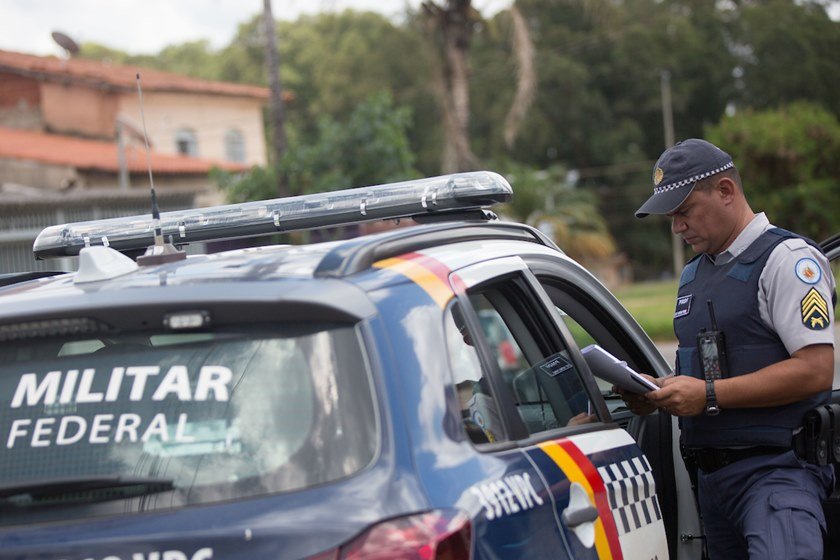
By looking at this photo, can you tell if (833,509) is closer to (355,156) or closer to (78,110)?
(355,156)

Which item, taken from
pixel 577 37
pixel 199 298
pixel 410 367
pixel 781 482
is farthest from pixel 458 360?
pixel 577 37

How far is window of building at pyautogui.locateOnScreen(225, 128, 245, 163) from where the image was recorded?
4694 cm

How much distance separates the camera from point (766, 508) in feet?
11.1

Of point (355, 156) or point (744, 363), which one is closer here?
point (744, 363)

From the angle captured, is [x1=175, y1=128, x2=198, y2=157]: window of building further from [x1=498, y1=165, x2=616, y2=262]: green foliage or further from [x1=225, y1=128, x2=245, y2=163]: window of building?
[x1=498, y1=165, x2=616, y2=262]: green foliage

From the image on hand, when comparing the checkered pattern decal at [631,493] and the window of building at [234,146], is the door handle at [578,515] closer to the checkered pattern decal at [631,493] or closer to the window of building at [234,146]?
the checkered pattern decal at [631,493]

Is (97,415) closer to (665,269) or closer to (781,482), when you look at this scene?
(781,482)

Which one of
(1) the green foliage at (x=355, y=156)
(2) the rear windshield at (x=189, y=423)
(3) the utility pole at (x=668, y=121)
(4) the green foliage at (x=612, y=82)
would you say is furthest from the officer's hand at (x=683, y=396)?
(3) the utility pole at (x=668, y=121)

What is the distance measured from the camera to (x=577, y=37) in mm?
59562

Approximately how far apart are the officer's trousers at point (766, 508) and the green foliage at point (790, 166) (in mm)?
28375

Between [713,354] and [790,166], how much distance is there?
30173 mm

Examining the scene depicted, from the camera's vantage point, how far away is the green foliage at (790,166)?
1229 inches

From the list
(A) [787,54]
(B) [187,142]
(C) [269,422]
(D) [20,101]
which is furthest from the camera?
(A) [787,54]

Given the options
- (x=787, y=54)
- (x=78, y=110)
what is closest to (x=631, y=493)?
(x=78, y=110)
